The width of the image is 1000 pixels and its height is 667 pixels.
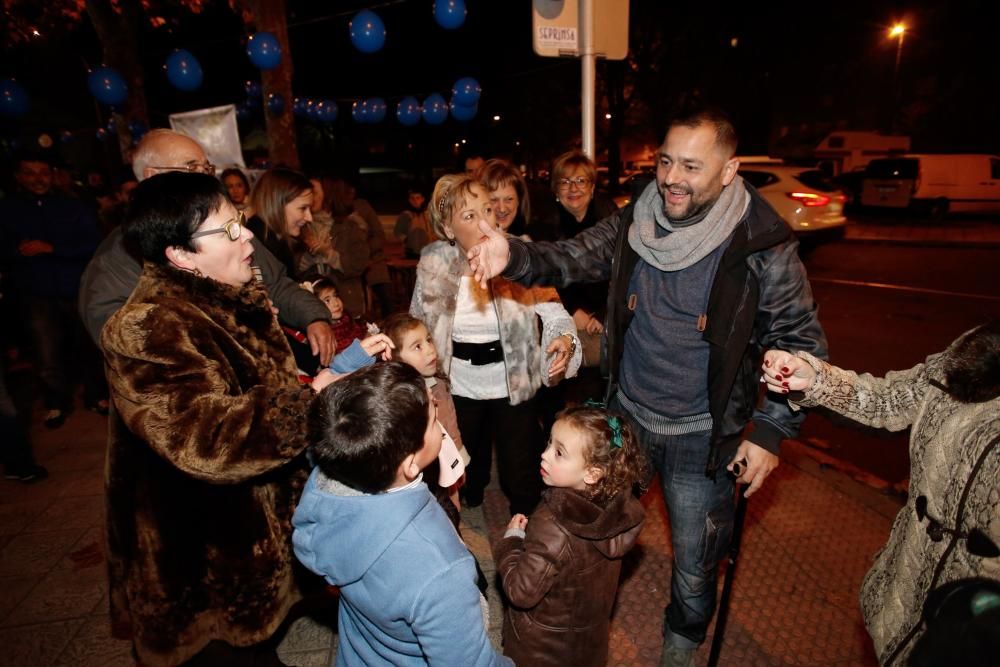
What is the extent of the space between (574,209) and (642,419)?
7.28 ft

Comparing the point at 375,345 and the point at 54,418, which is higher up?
the point at 375,345

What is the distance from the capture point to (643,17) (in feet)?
74.3

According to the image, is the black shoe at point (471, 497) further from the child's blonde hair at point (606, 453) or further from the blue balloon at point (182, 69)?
the blue balloon at point (182, 69)

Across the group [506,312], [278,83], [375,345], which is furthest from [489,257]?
[278,83]

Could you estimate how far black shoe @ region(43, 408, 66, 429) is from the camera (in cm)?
537

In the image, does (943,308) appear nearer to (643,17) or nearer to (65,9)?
(65,9)

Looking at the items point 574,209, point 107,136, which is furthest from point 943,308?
point 107,136

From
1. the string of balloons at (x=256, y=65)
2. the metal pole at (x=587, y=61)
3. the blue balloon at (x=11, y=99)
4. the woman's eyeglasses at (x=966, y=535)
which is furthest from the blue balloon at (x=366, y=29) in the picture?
the woman's eyeglasses at (x=966, y=535)

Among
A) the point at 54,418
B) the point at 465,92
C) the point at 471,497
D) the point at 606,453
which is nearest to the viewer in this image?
the point at 606,453

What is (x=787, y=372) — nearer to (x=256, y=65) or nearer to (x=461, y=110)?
(x=256, y=65)

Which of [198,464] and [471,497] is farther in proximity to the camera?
[471,497]

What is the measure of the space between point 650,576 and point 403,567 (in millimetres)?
2210

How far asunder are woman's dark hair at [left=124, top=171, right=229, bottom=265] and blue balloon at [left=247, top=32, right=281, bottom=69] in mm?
7998

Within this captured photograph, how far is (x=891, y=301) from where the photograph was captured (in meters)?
8.62
